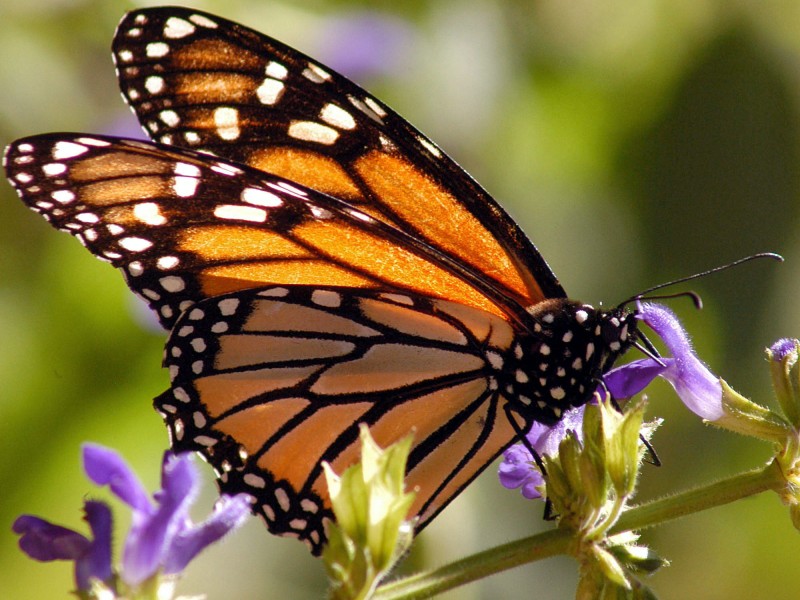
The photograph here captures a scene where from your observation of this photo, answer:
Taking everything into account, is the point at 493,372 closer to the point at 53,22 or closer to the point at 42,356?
the point at 42,356

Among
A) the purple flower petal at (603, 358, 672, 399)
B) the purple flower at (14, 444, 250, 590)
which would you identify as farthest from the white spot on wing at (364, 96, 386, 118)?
the purple flower at (14, 444, 250, 590)

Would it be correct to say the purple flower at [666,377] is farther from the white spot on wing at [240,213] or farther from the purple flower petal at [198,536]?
the white spot on wing at [240,213]

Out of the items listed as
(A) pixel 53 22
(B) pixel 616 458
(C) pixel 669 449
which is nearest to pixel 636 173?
(C) pixel 669 449

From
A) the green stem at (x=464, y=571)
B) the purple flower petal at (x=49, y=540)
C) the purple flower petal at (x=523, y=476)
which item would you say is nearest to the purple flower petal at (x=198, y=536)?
the purple flower petal at (x=49, y=540)

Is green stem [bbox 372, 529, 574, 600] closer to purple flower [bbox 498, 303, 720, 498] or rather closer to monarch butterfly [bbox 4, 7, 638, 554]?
purple flower [bbox 498, 303, 720, 498]

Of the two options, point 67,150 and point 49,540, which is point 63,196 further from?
point 49,540

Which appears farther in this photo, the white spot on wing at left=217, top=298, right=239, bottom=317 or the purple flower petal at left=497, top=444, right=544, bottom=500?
the white spot on wing at left=217, top=298, right=239, bottom=317
